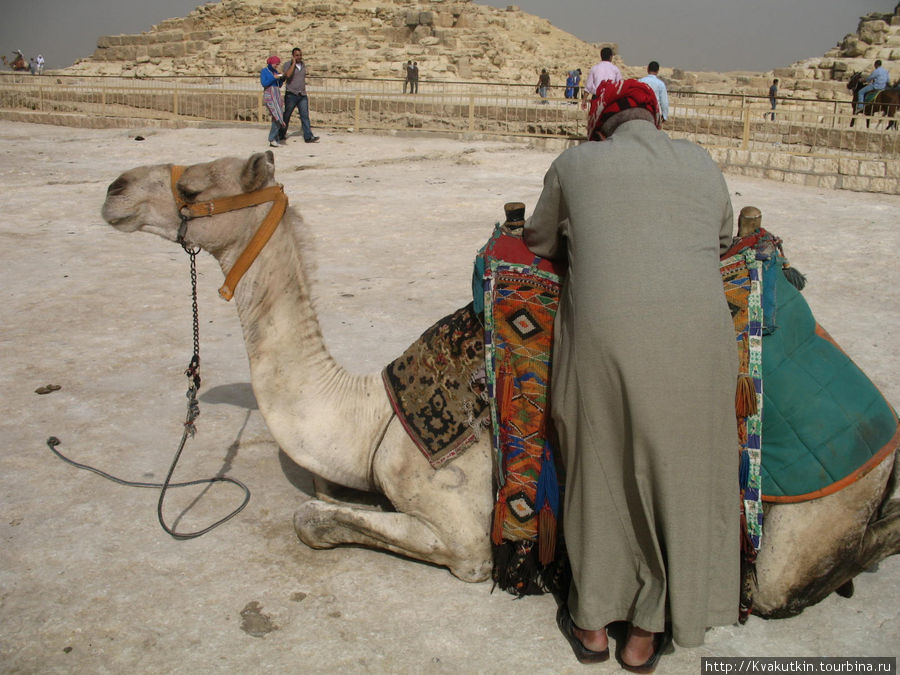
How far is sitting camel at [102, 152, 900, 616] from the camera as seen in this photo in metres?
3.05

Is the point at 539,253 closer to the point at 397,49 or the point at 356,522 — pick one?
the point at 356,522

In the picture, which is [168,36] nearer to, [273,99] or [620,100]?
[273,99]

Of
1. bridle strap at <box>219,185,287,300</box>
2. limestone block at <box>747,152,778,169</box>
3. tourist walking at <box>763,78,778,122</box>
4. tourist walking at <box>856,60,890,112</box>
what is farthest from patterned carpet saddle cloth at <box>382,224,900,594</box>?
tourist walking at <box>856,60,890,112</box>

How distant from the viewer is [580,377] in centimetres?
250

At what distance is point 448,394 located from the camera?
3.07m

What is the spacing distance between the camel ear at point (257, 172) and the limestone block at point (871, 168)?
12599 mm

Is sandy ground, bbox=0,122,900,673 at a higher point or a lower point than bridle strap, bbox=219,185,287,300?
lower

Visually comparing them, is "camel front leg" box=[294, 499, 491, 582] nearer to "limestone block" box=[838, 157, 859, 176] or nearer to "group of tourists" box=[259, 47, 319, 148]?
"limestone block" box=[838, 157, 859, 176]

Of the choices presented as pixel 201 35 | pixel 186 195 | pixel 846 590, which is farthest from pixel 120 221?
pixel 201 35

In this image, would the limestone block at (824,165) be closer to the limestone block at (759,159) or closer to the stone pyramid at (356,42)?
the limestone block at (759,159)

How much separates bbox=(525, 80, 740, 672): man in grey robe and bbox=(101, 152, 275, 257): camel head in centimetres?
124

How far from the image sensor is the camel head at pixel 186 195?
10.3ft

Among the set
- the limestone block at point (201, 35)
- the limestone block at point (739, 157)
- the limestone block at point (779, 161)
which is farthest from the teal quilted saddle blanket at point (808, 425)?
the limestone block at point (201, 35)

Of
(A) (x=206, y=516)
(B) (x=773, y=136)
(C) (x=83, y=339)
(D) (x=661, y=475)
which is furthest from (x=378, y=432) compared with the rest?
(B) (x=773, y=136)
